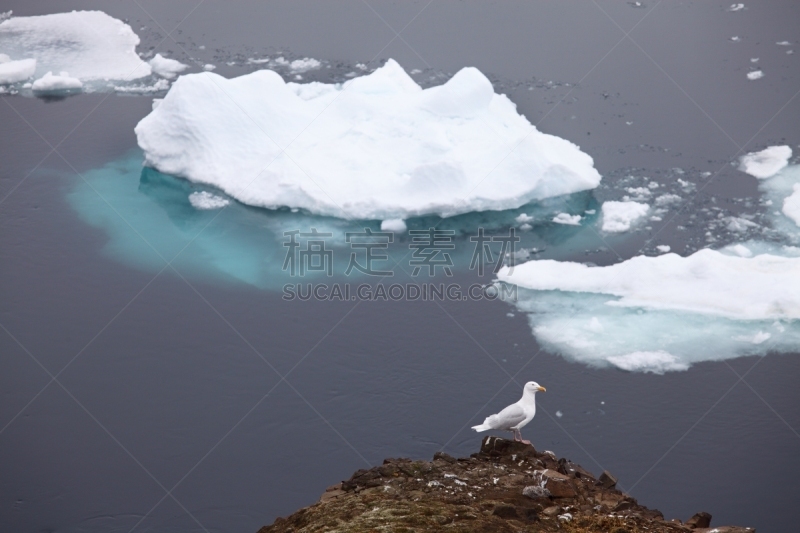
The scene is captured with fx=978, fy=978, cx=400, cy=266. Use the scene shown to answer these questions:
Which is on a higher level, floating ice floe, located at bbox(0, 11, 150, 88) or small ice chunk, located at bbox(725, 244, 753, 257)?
small ice chunk, located at bbox(725, 244, 753, 257)

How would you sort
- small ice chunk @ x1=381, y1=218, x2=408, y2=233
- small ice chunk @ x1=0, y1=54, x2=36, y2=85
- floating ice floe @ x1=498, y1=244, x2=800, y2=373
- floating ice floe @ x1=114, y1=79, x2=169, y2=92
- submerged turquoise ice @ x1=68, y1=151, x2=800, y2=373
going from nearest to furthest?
floating ice floe @ x1=498, y1=244, x2=800, y2=373, submerged turquoise ice @ x1=68, y1=151, x2=800, y2=373, small ice chunk @ x1=381, y1=218, x2=408, y2=233, floating ice floe @ x1=114, y1=79, x2=169, y2=92, small ice chunk @ x1=0, y1=54, x2=36, y2=85

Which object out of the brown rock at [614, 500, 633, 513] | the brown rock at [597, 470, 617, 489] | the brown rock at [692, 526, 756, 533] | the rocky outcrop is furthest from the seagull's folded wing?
the brown rock at [692, 526, 756, 533]

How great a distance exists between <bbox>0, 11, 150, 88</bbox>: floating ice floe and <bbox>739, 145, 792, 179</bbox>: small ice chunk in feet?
45.7

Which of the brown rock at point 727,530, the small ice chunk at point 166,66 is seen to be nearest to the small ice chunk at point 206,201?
the small ice chunk at point 166,66

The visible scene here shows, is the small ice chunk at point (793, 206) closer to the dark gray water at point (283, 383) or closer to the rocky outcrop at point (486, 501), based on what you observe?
the dark gray water at point (283, 383)

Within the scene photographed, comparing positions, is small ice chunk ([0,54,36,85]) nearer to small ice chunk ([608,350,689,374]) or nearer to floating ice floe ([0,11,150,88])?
floating ice floe ([0,11,150,88])

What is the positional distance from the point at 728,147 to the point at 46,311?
14166 millimetres

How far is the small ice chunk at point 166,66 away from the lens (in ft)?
77.5

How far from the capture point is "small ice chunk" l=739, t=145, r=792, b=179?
2016 centimetres

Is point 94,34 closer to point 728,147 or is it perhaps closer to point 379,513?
point 728,147

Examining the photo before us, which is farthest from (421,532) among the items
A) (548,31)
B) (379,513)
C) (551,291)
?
(548,31)

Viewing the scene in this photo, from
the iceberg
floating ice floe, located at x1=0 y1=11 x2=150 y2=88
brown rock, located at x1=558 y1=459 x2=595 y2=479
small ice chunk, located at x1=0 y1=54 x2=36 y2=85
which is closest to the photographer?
brown rock, located at x1=558 y1=459 x2=595 y2=479

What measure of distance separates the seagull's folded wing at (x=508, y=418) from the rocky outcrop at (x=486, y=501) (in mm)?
284

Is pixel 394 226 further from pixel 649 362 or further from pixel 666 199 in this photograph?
pixel 649 362
